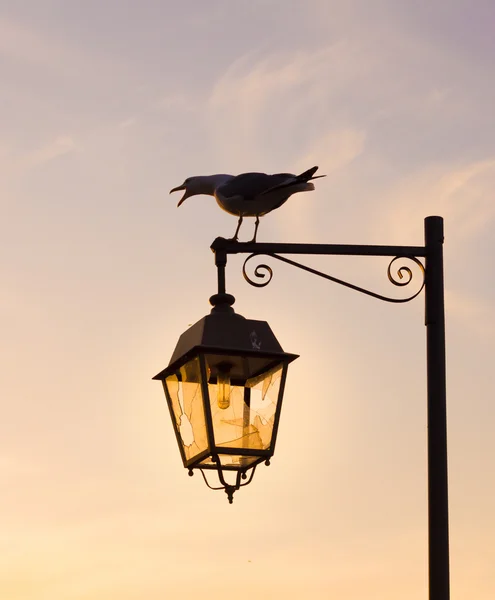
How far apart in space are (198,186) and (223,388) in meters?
2.18

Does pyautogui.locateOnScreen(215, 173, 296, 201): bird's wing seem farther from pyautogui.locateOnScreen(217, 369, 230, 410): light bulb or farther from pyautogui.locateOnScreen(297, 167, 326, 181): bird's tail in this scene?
pyautogui.locateOnScreen(217, 369, 230, 410): light bulb

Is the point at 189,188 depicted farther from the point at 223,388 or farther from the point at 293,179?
the point at 223,388

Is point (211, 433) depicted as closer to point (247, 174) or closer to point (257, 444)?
point (257, 444)

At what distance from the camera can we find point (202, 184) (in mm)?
9312

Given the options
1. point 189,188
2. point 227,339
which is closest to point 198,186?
point 189,188

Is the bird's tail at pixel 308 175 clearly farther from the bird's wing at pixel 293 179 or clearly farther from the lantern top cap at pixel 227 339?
the lantern top cap at pixel 227 339

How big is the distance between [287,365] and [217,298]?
743 millimetres

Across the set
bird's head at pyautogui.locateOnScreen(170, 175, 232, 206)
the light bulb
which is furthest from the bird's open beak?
the light bulb

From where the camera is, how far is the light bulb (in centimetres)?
767

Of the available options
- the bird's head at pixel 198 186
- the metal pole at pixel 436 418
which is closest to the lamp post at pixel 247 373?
the metal pole at pixel 436 418

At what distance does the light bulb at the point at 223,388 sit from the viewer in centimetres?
767

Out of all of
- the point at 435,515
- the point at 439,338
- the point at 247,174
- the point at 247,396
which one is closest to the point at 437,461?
the point at 435,515

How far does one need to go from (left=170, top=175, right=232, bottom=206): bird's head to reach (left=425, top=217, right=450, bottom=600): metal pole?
76.3 inches

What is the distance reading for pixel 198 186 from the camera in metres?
9.34
